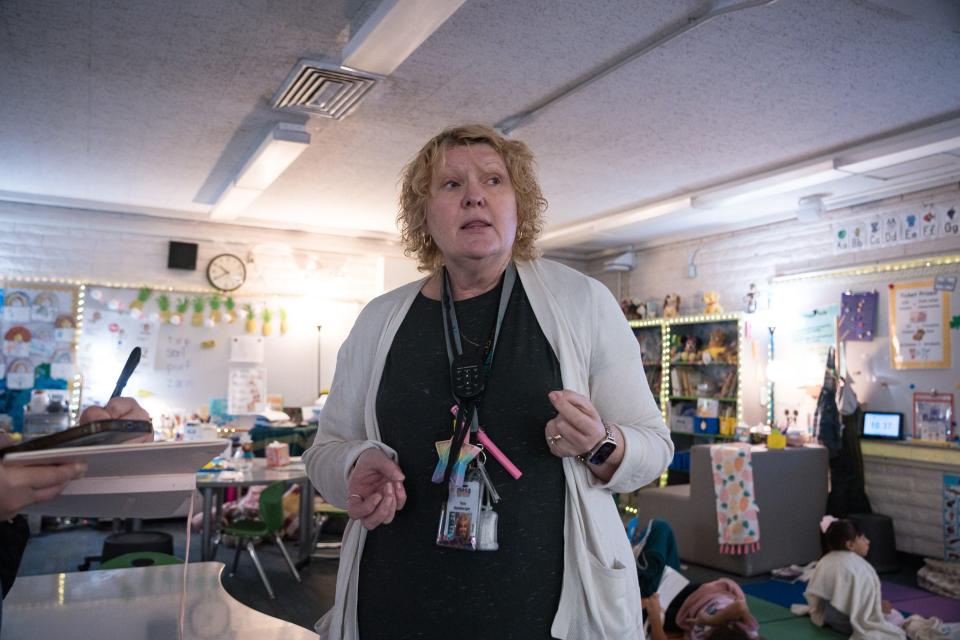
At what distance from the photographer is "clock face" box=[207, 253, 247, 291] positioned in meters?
7.87

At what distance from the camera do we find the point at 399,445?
1287mm

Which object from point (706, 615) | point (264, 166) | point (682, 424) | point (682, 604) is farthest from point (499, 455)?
point (682, 424)

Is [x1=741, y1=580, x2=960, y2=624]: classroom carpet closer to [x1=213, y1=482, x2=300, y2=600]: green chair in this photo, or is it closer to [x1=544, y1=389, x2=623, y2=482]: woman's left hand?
[x1=213, y1=482, x2=300, y2=600]: green chair

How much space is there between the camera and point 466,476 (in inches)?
47.3

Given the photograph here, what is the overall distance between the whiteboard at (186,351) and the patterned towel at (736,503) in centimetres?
449

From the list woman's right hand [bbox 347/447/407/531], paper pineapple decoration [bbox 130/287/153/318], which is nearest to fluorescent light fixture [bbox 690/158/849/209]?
woman's right hand [bbox 347/447/407/531]

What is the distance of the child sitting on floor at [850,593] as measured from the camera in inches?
156

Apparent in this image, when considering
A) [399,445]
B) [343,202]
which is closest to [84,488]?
[399,445]

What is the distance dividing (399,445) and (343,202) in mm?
5900

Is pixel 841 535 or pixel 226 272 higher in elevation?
pixel 226 272

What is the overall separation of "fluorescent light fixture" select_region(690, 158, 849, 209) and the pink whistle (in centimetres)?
491

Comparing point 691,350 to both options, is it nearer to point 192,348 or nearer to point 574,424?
point 192,348

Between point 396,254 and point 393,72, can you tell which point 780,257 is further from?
point 393,72

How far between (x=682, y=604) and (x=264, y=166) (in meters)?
3.90
